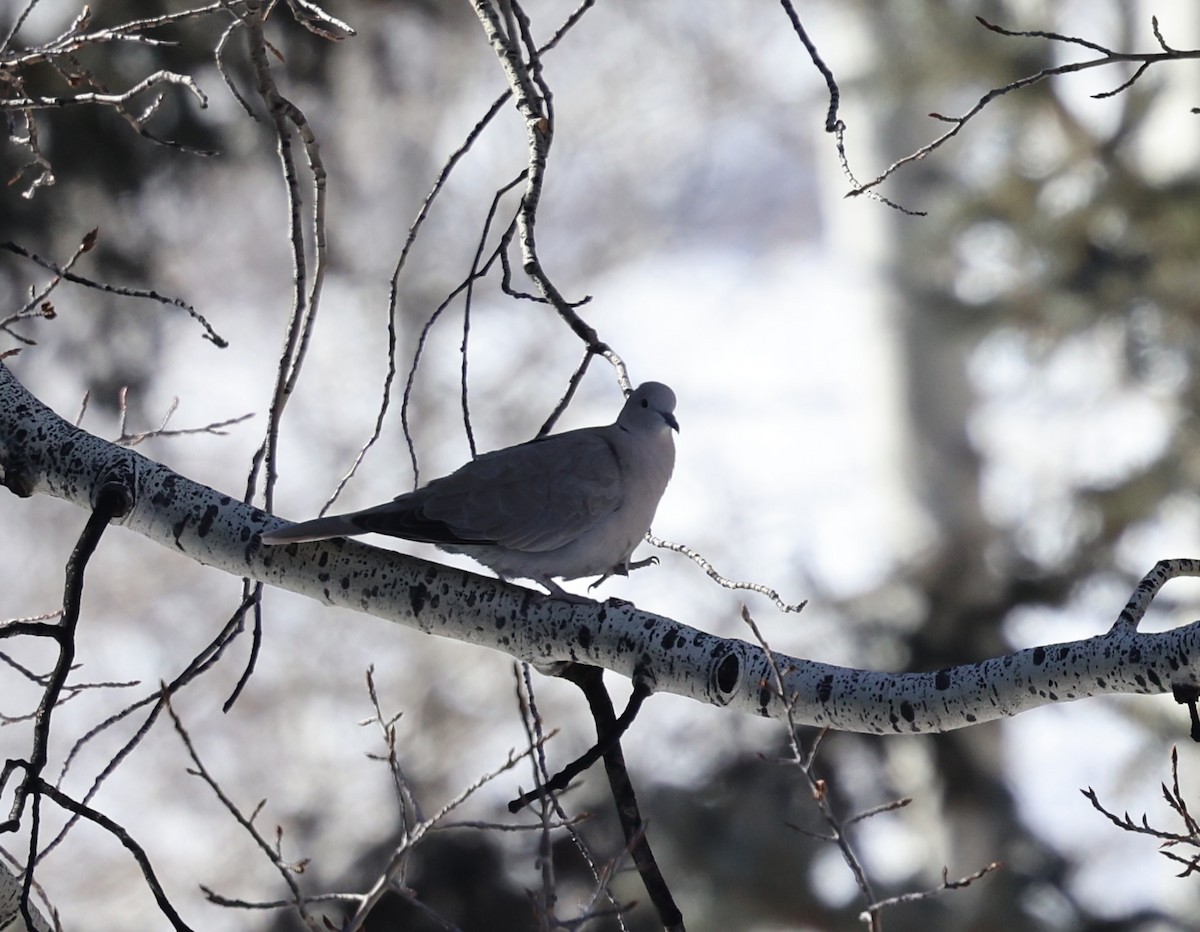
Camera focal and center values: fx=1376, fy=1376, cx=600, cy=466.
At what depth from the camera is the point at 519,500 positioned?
2.55 m

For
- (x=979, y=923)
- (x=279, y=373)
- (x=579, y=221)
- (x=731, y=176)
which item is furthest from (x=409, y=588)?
(x=731, y=176)

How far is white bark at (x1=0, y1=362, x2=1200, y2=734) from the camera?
193 cm

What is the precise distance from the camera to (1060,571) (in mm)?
7590

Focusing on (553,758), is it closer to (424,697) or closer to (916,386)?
(424,697)

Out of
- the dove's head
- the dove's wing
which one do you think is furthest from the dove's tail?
the dove's head

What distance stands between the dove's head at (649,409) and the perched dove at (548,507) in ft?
0.31

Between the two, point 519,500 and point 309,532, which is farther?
point 519,500

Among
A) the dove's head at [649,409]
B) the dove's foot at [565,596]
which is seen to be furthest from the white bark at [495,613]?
the dove's head at [649,409]

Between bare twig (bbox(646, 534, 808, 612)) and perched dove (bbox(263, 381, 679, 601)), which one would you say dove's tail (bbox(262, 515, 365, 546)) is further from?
bare twig (bbox(646, 534, 808, 612))

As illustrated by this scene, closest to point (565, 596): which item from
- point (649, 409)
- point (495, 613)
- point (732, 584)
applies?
point (495, 613)

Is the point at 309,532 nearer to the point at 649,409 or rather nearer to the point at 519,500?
the point at 519,500

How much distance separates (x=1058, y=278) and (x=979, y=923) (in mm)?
3390

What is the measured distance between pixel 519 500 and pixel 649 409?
0.49 meters

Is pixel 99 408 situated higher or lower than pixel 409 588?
higher
